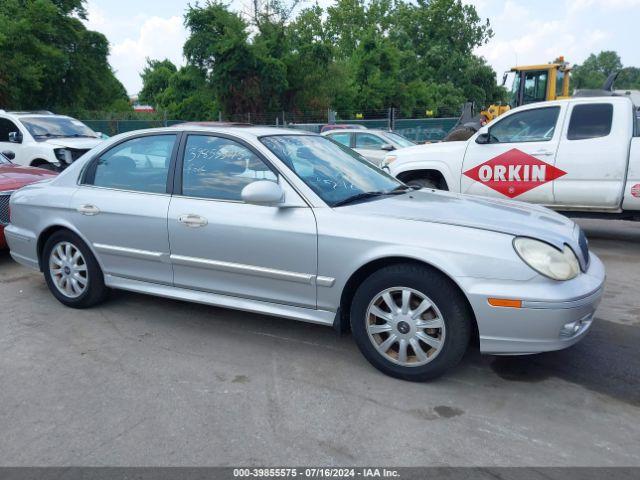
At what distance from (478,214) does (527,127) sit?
4.28m

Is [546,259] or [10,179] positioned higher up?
[10,179]

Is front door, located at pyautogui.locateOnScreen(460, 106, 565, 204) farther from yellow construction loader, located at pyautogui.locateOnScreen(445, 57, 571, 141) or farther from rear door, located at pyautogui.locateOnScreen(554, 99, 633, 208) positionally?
yellow construction loader, located at pyautogui.locateOnScreen(445, 57, 571, 141)

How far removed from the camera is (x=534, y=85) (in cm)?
1784

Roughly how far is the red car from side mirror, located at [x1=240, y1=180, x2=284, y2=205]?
384cm

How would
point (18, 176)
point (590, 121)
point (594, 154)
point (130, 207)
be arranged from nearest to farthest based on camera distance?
point (130, 207) → point (18, 176) → point (594, 154) → point (590, 121)

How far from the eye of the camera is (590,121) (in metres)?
6.95

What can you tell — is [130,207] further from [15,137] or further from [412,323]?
[15,137]

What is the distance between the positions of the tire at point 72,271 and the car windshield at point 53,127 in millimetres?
7340

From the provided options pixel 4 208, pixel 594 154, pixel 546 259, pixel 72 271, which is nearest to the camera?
pixel 546 259

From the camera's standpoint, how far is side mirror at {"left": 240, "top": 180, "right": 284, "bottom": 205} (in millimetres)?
3596

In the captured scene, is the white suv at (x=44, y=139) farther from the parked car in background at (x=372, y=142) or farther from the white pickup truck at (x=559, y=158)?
the white pickup truck at (x=559, y=158)

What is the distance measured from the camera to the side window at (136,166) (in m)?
4.33

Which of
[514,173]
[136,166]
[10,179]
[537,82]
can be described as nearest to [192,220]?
[136,166]

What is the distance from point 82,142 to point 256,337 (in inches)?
329
